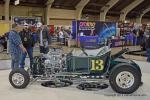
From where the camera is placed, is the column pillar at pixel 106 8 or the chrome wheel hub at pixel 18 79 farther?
the column pillar at pixel 106 8

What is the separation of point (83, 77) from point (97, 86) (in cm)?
42

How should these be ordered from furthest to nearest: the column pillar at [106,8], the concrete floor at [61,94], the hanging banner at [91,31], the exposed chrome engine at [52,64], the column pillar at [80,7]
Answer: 1. the column pillar at [106,8]
2. the column pillar at [80,7]
3. the hanging banner at [91,31]
4. the exposed chrome engine at [52,64]
5. the concrete floor at [61,94]

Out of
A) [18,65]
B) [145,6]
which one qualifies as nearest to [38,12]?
[145,6]

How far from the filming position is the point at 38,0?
23391 millimetres

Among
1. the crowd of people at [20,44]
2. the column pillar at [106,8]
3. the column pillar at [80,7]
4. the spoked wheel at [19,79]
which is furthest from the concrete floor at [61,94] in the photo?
the column pillar at [106,8]

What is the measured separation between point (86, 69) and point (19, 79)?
136 cm

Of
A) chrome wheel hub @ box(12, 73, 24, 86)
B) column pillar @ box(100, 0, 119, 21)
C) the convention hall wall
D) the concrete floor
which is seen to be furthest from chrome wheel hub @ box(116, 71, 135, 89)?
column pillar @ box(100, 0, 119, 21)

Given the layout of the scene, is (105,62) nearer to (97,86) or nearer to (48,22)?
(97,86)

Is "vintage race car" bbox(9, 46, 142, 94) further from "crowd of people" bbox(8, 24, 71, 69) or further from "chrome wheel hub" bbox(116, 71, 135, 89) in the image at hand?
"crowd of people" bbox(8, 24, 71, 69)

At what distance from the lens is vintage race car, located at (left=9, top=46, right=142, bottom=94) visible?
5.05 m

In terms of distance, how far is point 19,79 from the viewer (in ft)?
17.8

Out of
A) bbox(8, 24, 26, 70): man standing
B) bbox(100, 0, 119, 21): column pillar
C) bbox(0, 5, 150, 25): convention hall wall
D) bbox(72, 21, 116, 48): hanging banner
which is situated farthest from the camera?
bbox(100, 0, 119, 21): column pillar

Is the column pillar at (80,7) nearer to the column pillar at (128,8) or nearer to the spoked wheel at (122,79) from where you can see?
the column pillar at (128,8)

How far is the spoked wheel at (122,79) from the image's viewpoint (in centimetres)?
502
